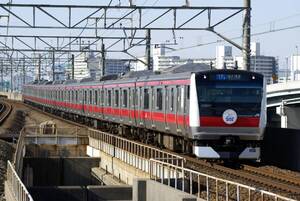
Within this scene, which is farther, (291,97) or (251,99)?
(291,97)

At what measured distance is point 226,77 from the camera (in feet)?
66.7

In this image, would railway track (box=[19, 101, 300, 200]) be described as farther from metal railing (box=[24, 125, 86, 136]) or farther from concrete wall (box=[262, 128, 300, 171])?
metal railing (box=[24, 125, 86, 136])

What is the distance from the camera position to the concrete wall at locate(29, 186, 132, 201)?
19.7 meters

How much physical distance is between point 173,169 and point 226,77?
4203 millimetres

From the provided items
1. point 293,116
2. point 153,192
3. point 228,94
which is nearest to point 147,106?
point 228,94

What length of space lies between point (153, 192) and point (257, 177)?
131 inches

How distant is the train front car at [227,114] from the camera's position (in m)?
20.1

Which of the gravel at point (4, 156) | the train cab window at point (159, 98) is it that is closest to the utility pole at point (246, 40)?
the train cab window at point (159, 98)

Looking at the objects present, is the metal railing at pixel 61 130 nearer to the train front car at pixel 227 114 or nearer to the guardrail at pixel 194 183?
the train front car at pixel 227 114

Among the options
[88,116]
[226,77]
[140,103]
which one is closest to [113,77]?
[88,116]

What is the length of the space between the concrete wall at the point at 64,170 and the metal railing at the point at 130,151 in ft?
3.31

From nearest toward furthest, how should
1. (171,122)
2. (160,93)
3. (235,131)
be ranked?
(235,131) < (171,122) < (160,93)

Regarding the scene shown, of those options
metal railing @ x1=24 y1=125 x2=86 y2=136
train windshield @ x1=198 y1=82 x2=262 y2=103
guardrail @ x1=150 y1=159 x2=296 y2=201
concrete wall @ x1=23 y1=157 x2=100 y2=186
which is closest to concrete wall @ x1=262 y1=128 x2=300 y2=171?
train windshield @ x1=198 y1=82 x2=262 y2=103

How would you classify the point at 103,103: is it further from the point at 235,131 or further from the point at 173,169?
the point at 173,169
